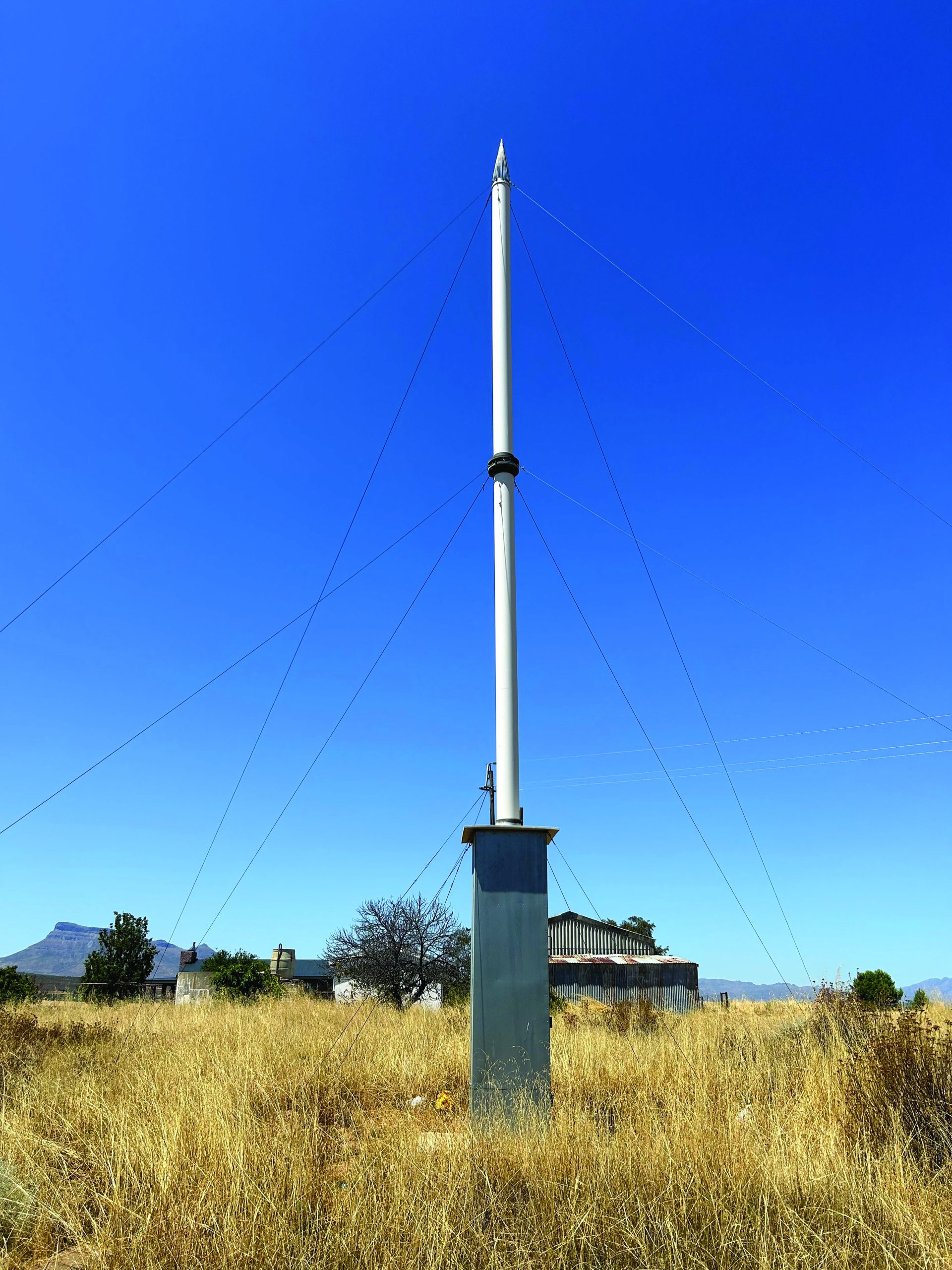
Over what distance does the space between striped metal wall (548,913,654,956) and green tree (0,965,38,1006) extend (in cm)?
2819

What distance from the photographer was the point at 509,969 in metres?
9.39

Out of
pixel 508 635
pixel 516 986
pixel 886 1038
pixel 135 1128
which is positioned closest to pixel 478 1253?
pixel 135 1128

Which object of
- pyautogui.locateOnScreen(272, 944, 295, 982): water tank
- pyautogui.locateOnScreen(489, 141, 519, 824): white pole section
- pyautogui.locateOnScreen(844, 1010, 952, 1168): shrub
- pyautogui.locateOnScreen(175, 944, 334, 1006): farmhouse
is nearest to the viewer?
pyautogui.locateOnScreen(844, 1010, 952, 1168): shrub

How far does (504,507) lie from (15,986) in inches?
973

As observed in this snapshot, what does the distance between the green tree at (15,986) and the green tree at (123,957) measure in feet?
10.9

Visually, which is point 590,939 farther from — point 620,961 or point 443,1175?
point 443,1175

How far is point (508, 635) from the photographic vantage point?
11.0m

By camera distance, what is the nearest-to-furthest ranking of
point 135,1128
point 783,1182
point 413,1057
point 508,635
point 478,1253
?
point 478,1253 < point 783,1182 < point 135,1128 < point 508,635 < point 413,1057

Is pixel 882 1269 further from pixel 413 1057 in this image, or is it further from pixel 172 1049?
pixel 172 1049

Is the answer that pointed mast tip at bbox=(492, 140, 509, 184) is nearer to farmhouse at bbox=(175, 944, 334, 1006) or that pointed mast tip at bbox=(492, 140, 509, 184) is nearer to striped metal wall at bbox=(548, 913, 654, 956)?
striped metal wall at bbox=(548, 913, 654, 956)

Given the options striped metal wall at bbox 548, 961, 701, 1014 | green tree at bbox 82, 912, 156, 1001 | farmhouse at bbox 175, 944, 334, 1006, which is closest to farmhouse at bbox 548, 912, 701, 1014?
striped metal wall at bbox 548, 961, 701, 1014

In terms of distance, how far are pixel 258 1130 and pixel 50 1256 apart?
2.24 metres

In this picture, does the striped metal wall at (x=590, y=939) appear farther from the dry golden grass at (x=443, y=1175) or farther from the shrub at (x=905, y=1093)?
the shrub at (x=905, y=1093)

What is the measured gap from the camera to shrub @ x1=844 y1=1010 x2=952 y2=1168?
24.6 feet
